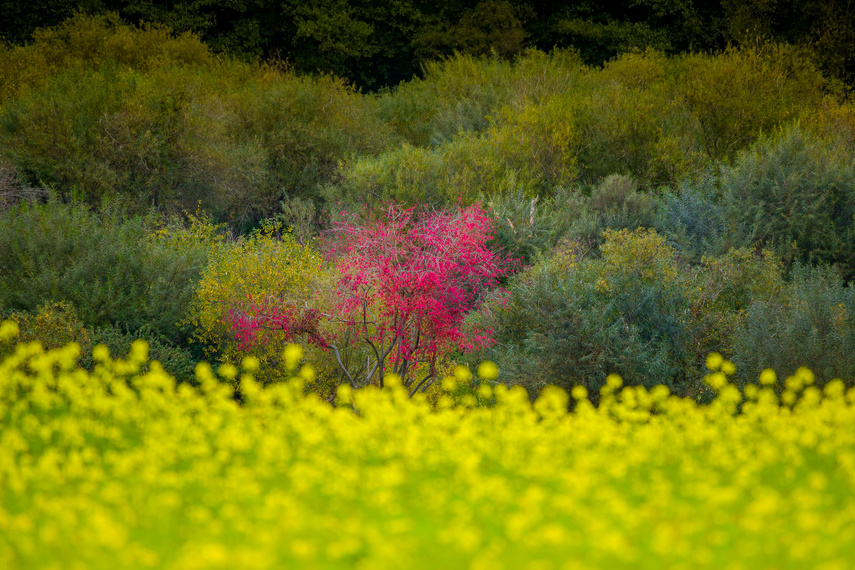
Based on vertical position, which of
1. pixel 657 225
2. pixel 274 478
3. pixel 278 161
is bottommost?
pixel 278 161

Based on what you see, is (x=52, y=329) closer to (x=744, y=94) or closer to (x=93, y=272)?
(x=93, y=272)

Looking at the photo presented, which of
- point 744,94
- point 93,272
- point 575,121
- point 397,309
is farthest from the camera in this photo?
point 744,94

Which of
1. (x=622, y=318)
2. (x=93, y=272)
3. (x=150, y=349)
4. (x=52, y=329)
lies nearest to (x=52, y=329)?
(x=52, y=329)

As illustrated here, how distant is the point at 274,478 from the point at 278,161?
16241mm

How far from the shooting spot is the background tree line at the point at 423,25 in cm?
2886

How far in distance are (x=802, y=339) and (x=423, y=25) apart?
2774cm

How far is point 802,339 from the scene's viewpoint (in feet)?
30.3

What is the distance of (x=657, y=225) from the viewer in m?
15.2

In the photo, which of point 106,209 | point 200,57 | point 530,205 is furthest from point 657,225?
point 200,57

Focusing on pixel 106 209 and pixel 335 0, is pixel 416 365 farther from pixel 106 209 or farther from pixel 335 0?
pixel 335 0

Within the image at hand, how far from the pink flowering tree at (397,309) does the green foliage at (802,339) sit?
3.28 meters

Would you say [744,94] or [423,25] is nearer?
[744,94]

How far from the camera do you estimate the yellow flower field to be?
4.34 meters

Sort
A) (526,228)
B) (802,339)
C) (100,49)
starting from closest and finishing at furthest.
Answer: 1. (802,339)
2. (526,228)
3. (100,49)
